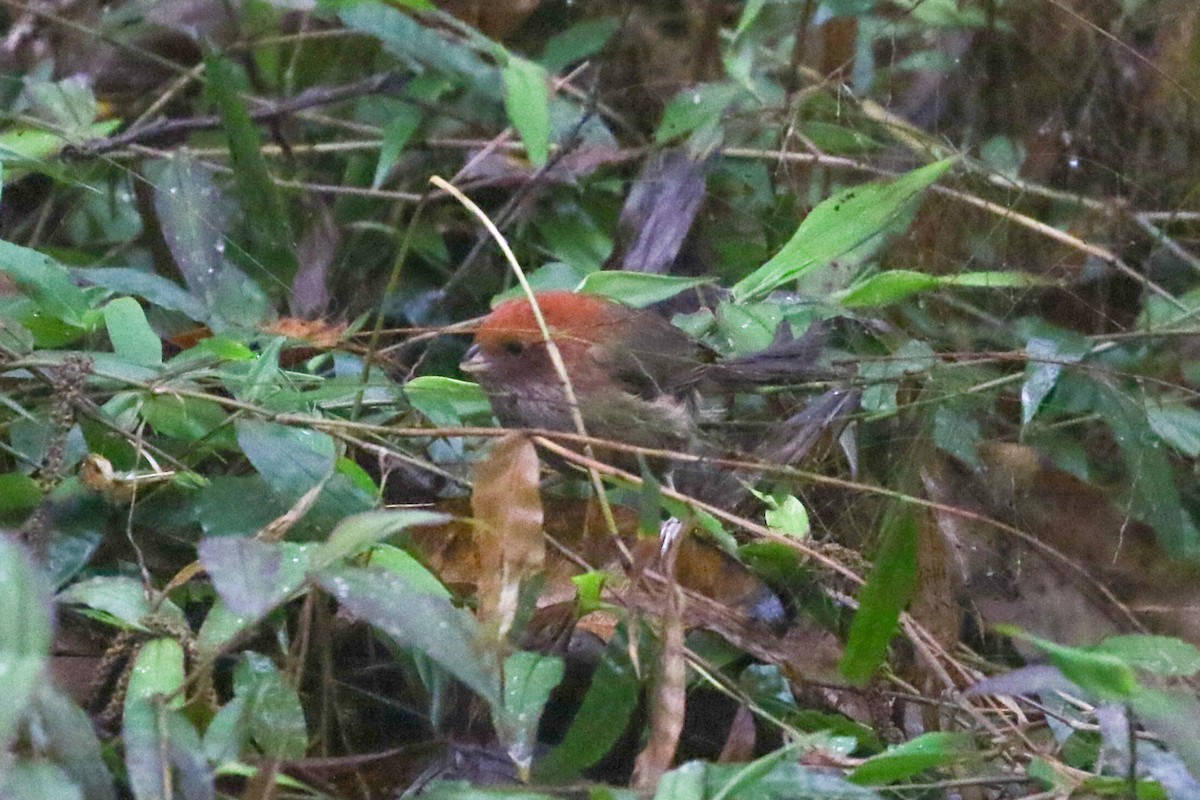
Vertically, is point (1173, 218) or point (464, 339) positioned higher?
point (1173, 218)

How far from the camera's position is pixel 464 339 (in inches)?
101

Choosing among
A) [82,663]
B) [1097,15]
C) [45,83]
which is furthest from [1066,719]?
[45,83]

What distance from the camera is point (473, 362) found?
2295mm

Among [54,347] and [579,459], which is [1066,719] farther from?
[54,347]

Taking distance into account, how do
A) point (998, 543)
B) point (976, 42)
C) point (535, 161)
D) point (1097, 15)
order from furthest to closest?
point (976, 42)
point (1097, 15)
point (535, 161)
point (998, 543)

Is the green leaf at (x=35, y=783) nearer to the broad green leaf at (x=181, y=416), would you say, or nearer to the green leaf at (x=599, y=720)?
the green leaf at (x=599, y=720)

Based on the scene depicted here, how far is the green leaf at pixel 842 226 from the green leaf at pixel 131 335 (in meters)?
0.95

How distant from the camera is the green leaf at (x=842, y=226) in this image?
6.76ft

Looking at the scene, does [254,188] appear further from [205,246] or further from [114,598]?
[114,598]

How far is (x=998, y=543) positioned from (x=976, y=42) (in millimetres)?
1568

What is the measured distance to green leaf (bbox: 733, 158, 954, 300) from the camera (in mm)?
2061

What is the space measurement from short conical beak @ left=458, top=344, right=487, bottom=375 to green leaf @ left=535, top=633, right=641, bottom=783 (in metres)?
0.89

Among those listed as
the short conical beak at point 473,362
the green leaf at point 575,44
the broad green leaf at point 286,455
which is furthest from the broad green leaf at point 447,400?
the green leaf at point 575,44

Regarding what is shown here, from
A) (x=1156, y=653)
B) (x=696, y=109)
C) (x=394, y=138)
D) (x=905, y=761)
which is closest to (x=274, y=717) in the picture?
(x=905, y=761)
